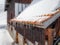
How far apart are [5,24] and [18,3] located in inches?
241

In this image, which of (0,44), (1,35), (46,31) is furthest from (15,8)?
(46,31)

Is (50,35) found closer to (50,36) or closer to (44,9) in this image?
(50,36)

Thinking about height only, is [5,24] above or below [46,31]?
below

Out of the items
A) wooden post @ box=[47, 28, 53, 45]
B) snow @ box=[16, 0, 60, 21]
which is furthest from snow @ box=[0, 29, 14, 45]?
wooden post @ box=[47, 28, 53, 45]

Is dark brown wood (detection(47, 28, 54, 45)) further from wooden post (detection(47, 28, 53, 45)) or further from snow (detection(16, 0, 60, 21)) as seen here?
snow (detection(16, 0, 60, 21))

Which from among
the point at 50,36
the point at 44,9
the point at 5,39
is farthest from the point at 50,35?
the point at 5,39

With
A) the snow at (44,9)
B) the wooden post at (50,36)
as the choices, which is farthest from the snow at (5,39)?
the wooden post at (50,36)

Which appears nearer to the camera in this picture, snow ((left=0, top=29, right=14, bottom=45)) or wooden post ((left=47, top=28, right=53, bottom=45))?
wooden post ((left=47, top=28, right=53, bottom=45))

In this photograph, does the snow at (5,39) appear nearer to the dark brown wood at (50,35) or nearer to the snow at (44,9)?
the snow at (44,9)

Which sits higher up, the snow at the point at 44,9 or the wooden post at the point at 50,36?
the snow at the point at 44,9

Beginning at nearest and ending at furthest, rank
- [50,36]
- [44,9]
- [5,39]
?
[50,36] < [44,9] < [5,39]

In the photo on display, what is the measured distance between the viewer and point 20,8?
1131cm

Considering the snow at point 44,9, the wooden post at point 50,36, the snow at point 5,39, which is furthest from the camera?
the snow at point 5,39

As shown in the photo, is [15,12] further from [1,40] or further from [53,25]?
[53,25]
